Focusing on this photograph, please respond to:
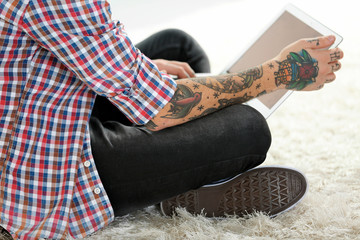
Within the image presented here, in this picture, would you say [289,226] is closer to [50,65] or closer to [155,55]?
[50,65]

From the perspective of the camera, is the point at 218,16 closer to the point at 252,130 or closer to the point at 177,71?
the point at 177,71

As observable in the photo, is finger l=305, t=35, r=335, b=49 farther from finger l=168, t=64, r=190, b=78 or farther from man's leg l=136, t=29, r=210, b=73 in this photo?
man's leg l=136, t=29, r=210, b=73

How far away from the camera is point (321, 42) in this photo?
1031 millimetres

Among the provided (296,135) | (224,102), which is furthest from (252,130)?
(296,135)

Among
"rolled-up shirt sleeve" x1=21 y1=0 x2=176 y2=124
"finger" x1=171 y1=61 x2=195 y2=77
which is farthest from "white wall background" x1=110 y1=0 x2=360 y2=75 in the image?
"rolled-up shirt sleeve" x1=21 y1=0 x2=176 y2=124

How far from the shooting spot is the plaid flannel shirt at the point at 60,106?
77 cm

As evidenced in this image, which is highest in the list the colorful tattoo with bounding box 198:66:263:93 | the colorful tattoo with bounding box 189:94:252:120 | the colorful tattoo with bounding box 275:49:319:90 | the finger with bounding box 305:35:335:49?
the finger with bounding box 305:35:335:49

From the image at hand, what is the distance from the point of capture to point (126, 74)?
0.81m

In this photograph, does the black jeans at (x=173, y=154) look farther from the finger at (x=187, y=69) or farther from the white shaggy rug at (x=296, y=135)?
the finger at (x=187, y=69)

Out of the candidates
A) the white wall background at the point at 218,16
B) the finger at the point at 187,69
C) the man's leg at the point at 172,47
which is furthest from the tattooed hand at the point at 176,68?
the white wall background at the point at 218,16

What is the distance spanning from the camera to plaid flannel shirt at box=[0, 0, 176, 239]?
774 millimetres

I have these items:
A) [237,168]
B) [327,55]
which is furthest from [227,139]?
[327,55]

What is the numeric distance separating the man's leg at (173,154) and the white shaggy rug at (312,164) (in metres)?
0.08

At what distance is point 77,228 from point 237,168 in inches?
13.7
